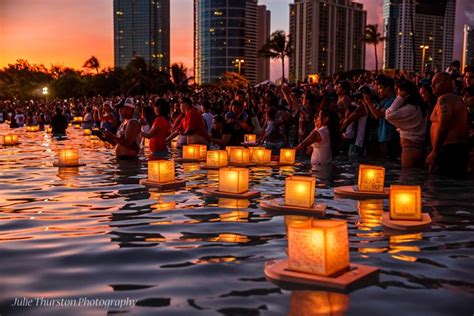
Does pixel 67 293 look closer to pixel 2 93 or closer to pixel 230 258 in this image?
pixel 230 258

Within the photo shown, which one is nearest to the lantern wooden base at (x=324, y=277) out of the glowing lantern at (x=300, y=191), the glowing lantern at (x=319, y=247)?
the glowing lantern at (x=319, y=247)

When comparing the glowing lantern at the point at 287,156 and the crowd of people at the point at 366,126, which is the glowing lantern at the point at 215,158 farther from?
the crowd of people at the point at 366,126

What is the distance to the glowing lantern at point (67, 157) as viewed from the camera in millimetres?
11406

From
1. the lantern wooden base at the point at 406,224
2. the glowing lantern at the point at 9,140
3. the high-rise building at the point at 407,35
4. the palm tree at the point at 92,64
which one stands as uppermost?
the high-rise building at the point at 407,35

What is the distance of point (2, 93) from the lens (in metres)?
103

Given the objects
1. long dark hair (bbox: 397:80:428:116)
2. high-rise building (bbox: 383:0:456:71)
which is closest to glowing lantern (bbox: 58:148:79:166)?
long dark hair (bbox: 397:80:428:116)

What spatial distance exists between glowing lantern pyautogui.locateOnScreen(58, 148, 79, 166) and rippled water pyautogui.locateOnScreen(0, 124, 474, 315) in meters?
2.72

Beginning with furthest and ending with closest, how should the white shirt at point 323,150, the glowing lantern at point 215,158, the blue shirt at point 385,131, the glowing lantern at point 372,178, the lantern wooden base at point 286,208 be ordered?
the blue shirt at point 385,131, the glowing lantern at point 215,158, the white shirt at point 323,150, the glowing lantern at point 372,178, the lantern wooden base at point 286,208

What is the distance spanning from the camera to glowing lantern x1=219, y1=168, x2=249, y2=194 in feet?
24.8

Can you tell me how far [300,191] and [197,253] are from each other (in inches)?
83.4

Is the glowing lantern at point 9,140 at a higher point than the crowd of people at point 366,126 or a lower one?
lower

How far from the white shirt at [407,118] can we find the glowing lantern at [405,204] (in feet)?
13.9

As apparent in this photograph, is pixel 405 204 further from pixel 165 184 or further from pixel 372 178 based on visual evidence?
pixel 165 184

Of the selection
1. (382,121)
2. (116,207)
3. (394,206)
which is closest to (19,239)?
(116,207)
